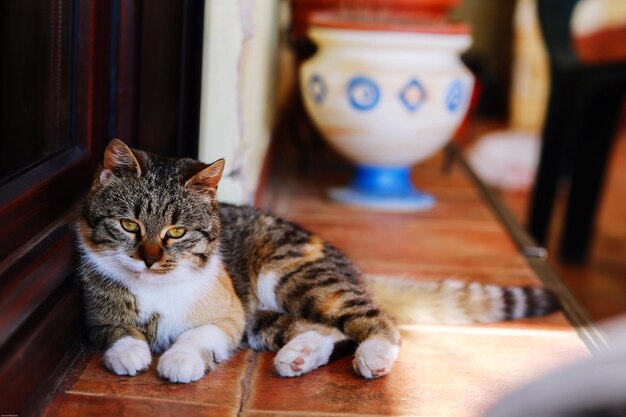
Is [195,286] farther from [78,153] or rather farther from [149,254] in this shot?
[78,153]

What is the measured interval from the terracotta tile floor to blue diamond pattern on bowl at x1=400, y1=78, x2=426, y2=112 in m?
0.50

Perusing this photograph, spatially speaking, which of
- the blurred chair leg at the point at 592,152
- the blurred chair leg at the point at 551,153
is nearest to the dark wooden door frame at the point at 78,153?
the blurred chair leg at the point at 551,153

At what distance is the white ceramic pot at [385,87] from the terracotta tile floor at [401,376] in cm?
45

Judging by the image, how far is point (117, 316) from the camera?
1.47m

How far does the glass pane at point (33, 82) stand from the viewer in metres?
1.32

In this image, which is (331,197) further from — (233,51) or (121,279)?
(121,279)

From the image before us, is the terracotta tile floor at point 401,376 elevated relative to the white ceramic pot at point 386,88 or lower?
lower

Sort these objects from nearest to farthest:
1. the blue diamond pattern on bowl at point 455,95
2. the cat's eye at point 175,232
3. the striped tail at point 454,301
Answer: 1. the cat's eye at point 175,232
2. the striped tail at point 454,301
3. the blue diamond pattern on bowl at point 455,95

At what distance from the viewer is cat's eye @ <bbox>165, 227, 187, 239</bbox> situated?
4.73ft

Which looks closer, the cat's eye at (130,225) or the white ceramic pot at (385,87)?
the cat's eye at (130,225)

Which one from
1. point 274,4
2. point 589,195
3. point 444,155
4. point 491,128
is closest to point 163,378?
point 274,4

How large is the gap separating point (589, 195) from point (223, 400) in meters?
2.13

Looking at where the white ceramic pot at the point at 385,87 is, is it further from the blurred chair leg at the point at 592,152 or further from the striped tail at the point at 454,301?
the striped tail at the point at 454,301

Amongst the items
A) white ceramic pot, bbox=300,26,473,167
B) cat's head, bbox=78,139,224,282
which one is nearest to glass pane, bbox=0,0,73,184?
cat's head, bbox=78,139,224,282
